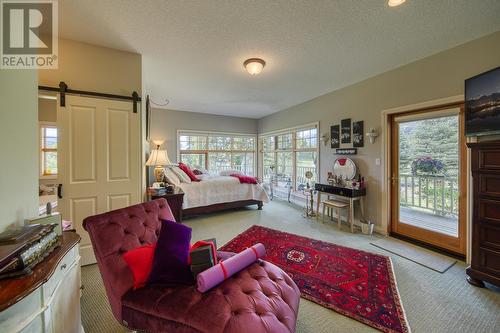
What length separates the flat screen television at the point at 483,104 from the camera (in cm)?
193

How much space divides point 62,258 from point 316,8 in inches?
106

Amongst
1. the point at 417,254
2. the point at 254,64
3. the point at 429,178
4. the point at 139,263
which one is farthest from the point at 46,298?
the point at 429,178

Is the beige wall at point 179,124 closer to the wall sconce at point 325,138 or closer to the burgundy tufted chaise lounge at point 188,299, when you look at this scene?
the wall sconce at point 325,138

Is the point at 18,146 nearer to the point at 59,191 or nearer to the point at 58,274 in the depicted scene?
the point at 58,274

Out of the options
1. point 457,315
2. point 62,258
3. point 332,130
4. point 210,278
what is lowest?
A: point 457,315

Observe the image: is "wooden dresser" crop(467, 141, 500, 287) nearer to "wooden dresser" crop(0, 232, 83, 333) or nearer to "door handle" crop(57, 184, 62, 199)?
"wooden dresser" crop(0, 232, 83, 333)

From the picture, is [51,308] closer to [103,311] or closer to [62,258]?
[62,258]

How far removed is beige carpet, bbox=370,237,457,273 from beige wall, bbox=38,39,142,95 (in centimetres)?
413

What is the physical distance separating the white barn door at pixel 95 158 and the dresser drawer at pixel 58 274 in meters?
1.34

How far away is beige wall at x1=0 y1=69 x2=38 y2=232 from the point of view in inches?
45.7

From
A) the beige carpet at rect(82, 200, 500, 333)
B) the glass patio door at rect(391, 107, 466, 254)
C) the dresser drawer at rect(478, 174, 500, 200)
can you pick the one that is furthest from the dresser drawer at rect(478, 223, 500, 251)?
the glass patio door at rect(391, 107, 466, 254)

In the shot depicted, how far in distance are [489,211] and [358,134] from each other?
2.08 metres

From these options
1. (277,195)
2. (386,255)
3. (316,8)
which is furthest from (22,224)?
(277,195)

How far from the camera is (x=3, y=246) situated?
95 cm
